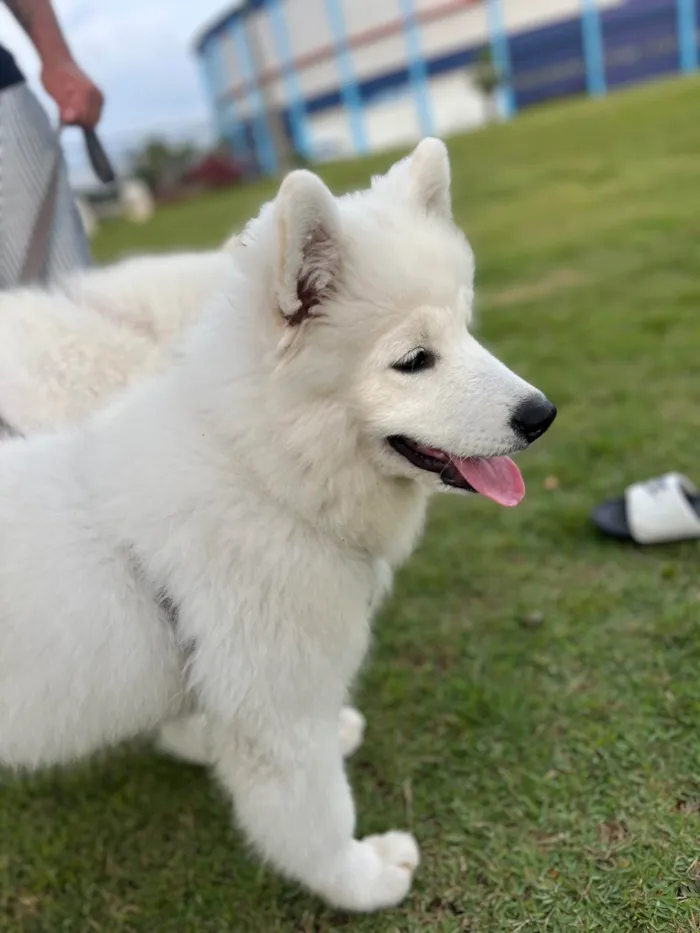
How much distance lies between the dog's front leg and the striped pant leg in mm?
1624

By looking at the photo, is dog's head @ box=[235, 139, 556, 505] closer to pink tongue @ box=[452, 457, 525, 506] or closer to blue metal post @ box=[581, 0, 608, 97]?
pink tongue @ box=[452, 457, 525, 506]

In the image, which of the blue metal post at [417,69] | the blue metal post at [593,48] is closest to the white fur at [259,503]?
the blue metal post at [593,48]

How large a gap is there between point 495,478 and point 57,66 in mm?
2032

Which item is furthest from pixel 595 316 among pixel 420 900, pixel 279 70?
pixel 279 70

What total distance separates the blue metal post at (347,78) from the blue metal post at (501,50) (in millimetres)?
7732

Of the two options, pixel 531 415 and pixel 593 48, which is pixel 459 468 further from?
pixel 593 48

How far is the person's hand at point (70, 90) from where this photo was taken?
2.45 metres

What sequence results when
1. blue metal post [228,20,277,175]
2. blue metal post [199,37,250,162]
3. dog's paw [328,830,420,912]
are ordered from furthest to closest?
1. blue metal post [199,37,250,162]
2. blue metal post [228,20,277,175]
3. dog's paw [328,830,420,912]

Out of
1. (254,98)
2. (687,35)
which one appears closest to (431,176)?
(687,35)

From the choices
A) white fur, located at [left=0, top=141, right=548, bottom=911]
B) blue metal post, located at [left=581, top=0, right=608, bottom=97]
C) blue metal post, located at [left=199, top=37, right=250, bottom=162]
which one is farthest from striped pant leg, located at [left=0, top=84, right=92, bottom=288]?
blue metal post, located at [left=199, top=37, right=250, bottom=162]

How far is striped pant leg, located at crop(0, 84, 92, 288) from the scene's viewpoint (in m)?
2.31

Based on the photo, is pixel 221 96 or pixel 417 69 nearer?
pixel 417 69

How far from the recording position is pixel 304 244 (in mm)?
1424

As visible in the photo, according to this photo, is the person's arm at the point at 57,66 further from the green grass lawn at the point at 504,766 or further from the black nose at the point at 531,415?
the green grass lawn at the point at 504,766
